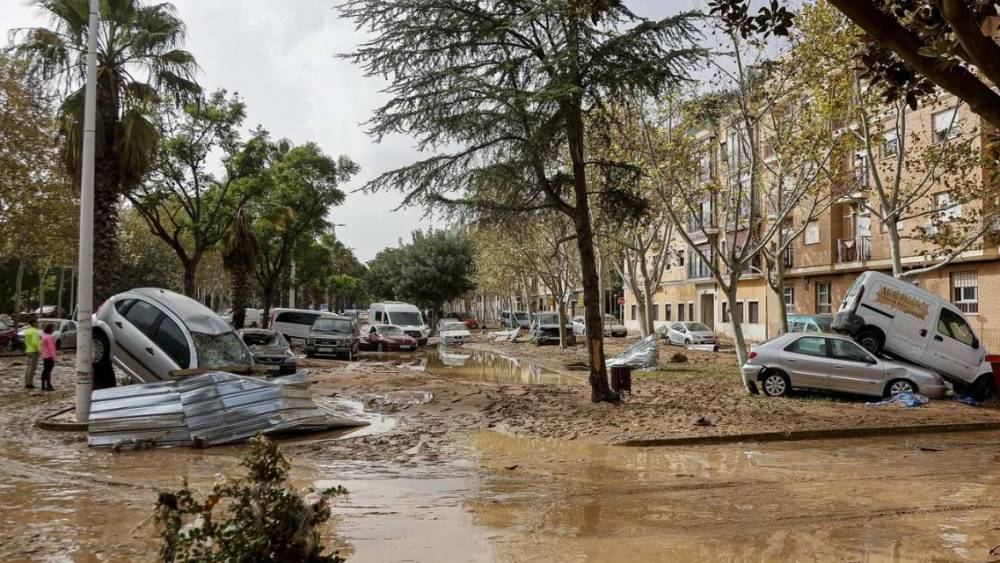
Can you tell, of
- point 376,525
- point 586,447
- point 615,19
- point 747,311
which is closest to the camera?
point 376,525

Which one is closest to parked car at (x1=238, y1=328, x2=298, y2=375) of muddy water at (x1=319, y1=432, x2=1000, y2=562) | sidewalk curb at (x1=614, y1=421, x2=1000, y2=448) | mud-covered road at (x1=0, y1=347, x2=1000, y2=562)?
mud-covered road at (x1=0, y1=347, x2=1000, y2=562)

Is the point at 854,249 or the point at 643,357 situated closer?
the point at 643,357

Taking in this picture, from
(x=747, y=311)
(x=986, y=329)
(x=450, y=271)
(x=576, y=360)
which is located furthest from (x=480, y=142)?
(x=450, y=271)

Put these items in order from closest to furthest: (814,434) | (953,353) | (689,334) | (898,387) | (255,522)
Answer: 1. (255,522)
2. (814,434)
3. (898,387)
4. (953,353)
5. (689,334)

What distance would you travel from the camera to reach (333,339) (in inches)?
1096

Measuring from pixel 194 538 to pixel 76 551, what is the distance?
8.13 feet

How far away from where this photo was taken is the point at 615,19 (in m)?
13.1

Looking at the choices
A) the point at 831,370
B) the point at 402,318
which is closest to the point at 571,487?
the point at 831,370

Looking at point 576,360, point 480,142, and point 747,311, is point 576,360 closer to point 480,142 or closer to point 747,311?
point 480,142

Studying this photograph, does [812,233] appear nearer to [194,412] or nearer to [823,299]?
[823,299]

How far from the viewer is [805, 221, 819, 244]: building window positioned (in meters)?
36.4

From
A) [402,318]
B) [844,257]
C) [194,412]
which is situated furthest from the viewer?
[402,318]

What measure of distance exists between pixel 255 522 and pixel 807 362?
13.3 metres

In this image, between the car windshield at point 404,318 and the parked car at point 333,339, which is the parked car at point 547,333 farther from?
the parked car at point 333,339
